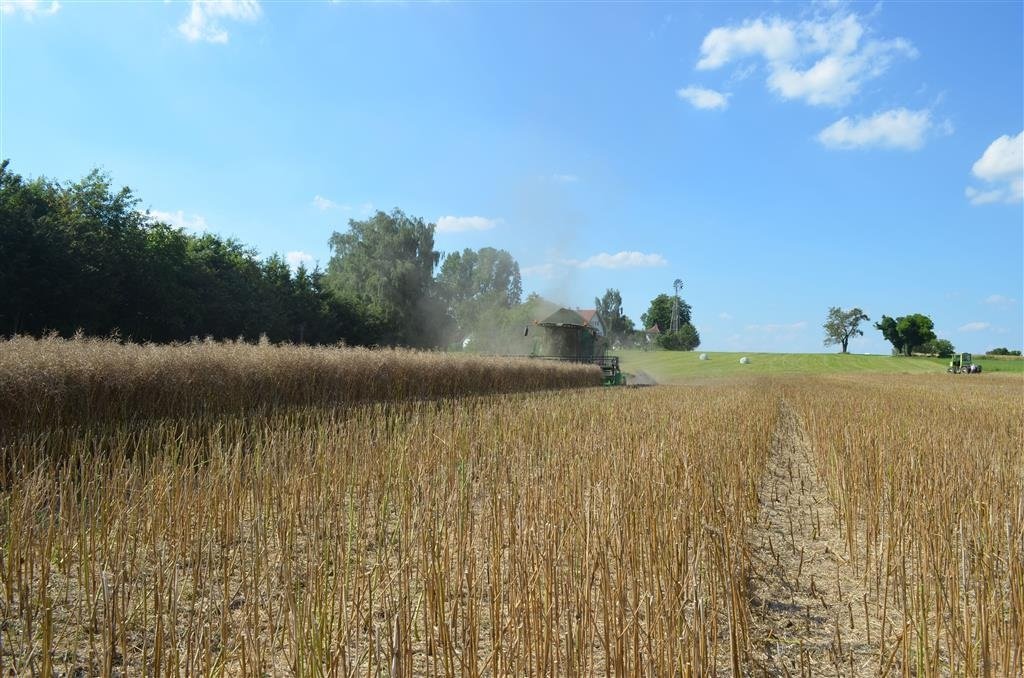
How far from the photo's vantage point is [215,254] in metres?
27.6

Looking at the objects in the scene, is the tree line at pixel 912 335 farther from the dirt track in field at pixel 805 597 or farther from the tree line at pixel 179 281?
the dirt track in field at pixel 805 597

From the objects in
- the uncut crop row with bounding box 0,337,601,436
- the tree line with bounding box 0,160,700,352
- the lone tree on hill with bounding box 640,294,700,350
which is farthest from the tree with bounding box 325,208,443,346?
the lone tree on hill with bounding box 640,294,700,350

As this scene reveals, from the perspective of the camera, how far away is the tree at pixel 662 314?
97188 mm

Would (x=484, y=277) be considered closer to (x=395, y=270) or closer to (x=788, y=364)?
(x=395, y=270)

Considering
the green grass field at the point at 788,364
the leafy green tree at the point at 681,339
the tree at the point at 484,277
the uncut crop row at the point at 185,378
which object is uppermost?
the tree at the point at 484,277

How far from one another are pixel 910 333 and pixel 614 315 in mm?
39795

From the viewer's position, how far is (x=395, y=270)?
45531 millimetres

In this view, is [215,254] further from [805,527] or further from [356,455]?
[805,527]

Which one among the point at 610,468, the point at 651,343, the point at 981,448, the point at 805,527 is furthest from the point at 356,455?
the point at 651,343

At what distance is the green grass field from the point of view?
45938mm

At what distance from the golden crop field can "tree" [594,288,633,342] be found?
86070mm

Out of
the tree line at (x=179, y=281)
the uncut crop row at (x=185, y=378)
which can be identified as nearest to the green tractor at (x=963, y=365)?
the tree line at (x=179, y=281)

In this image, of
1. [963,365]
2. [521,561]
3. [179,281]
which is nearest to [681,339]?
[963,365]

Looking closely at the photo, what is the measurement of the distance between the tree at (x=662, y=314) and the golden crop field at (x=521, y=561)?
3650 inches
